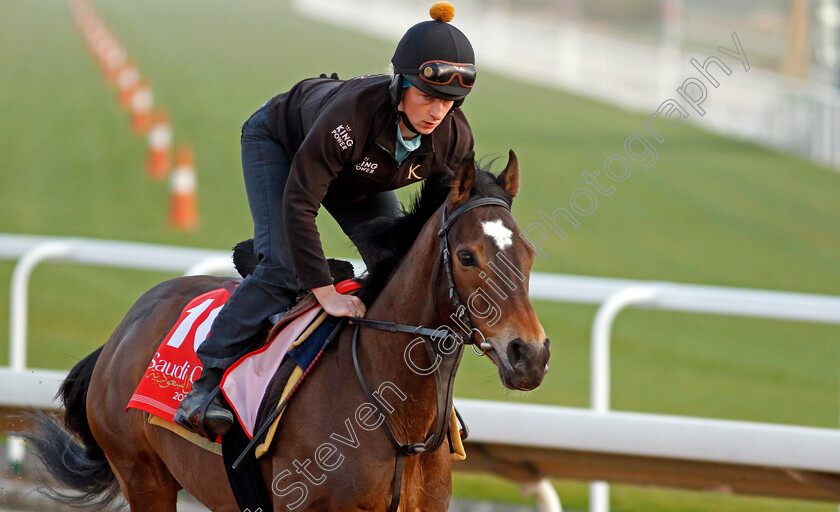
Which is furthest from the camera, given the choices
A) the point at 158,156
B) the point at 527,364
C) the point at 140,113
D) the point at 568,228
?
the point at 140,113

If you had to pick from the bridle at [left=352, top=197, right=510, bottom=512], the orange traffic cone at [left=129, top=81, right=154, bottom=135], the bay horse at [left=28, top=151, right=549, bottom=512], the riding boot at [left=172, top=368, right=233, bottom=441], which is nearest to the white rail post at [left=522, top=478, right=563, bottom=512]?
the bay horse at [left=28, top=151, right=549, bottom=512]

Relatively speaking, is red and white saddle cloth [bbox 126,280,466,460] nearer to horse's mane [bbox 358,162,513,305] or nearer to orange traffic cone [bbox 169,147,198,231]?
horse's mane [bbox 358,162,513,305]

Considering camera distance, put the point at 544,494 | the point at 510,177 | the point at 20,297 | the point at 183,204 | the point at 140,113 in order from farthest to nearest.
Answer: the point at 140,113 < the point at 183,204 < the point at 20,297 < the point at 544,494 < the point at 510,177

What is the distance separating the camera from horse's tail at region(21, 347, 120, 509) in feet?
13.5

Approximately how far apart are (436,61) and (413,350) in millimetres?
856

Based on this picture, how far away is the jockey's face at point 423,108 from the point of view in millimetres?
3111

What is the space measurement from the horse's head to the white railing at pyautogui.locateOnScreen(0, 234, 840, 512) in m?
1.83

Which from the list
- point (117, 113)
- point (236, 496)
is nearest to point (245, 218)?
point (117, 113)

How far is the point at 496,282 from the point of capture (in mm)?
2807

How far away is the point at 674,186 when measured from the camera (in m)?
17.1

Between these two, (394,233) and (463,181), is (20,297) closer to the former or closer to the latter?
(394,233)

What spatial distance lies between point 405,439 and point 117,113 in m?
19.3

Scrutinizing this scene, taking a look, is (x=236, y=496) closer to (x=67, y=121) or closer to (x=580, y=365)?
(x=580, y=365)

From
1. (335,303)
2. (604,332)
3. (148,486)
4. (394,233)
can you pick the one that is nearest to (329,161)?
(394,233)
